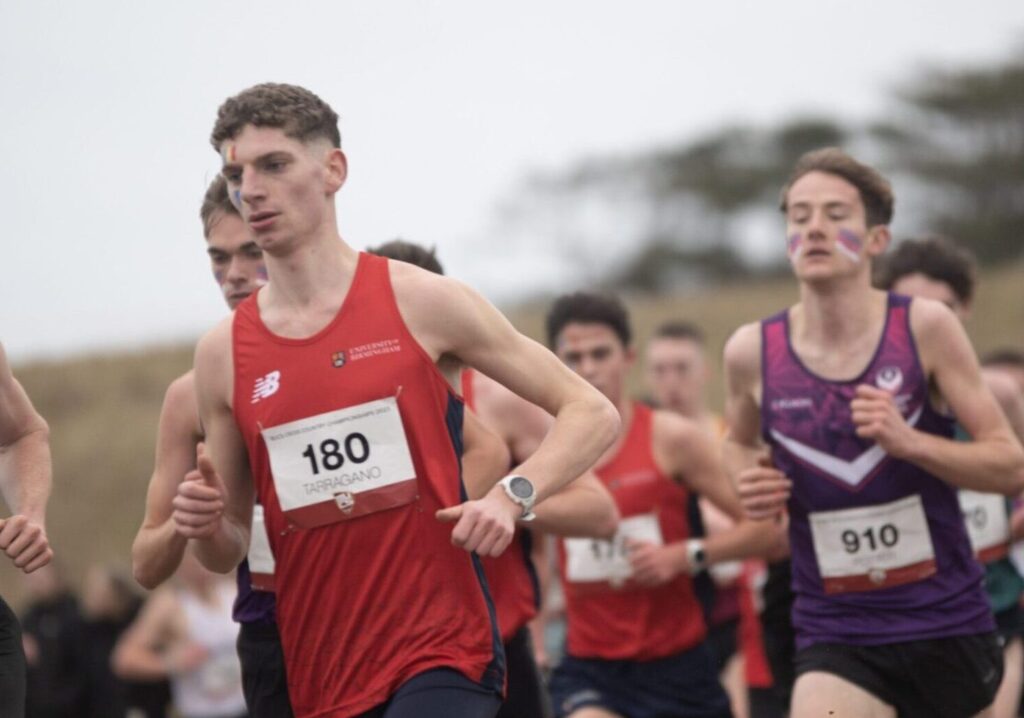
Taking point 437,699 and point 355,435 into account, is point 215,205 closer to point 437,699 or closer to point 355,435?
point 355,435

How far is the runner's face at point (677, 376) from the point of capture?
11.1 metres

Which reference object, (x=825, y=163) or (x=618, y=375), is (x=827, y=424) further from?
(x=618, y=375)

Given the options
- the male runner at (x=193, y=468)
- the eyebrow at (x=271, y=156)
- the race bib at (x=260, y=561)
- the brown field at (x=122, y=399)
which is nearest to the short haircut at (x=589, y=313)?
the male runner at (x=193, y=468)

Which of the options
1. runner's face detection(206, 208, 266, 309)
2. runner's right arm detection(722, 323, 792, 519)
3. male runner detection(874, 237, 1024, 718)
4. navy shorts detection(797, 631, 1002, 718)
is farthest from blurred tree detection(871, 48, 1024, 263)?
runner's face detection(206, 208, 266, 309)

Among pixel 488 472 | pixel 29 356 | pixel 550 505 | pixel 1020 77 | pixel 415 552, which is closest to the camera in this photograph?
pixel 415 552

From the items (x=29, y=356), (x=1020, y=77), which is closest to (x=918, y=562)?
(x=29, y=356)

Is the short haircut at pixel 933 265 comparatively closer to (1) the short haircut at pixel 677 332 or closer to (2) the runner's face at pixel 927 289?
(2) the runner's face at pixel 927 289

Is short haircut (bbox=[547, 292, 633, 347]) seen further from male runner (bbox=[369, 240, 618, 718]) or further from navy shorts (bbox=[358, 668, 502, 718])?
navy shorts (bbox=[358, 668, 502, 718])

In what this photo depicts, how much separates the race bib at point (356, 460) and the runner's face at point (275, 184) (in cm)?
55

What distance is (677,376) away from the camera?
11078 mm

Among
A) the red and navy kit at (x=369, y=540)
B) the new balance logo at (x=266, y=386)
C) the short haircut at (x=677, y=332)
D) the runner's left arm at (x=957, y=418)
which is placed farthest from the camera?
the short haircut at (x=677, y=332)

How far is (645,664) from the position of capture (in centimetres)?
712

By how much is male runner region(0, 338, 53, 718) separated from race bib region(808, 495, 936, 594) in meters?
2.78

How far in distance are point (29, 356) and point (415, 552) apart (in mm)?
31059
